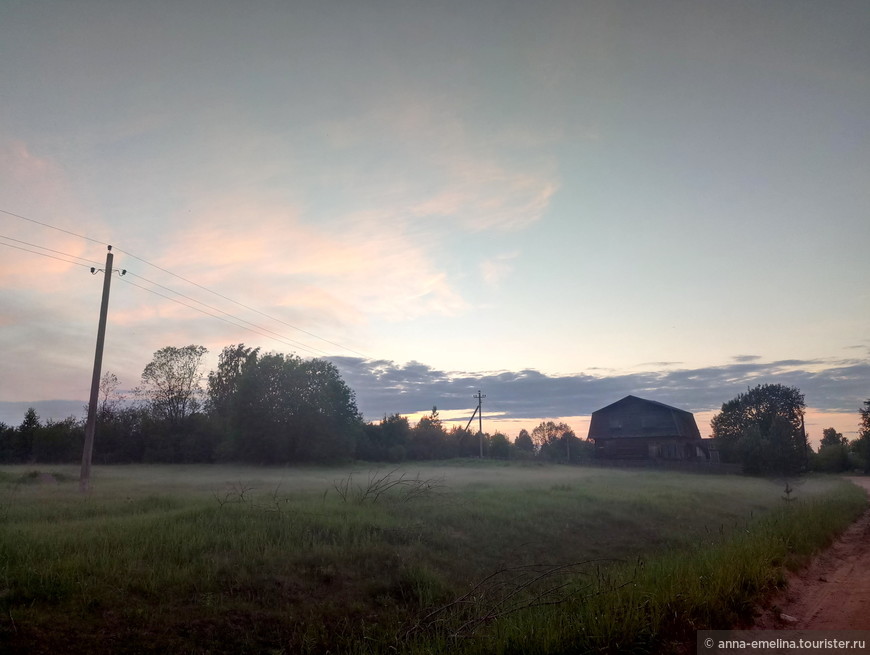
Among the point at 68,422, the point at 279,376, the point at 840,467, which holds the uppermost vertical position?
the point at 279,376

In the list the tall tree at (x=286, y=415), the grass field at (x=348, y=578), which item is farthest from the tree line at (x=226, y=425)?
the grass field at (x=348, y=578)

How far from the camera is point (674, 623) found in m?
6.87

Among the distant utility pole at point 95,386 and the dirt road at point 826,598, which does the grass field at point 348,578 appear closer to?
the dirt road at point 826,598

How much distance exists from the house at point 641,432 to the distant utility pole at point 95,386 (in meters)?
54.6

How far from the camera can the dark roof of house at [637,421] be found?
6144 centimetres

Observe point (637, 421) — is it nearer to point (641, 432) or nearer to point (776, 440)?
point (641, 432)

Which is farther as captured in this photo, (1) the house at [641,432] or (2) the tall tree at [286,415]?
(1) the house at [641,432]

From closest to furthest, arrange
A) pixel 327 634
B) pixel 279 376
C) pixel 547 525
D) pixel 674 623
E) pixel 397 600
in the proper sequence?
pixel 674 623
pixel 327 634
pixel 397 600
pixel 547 525
pixel 279 376

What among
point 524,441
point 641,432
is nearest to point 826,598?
point 641,432

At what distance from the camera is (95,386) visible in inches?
846

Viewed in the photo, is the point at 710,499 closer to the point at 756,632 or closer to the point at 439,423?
the point at 756,632

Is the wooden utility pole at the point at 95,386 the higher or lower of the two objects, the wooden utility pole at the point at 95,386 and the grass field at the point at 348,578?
the higher

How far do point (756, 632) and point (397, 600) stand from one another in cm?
612

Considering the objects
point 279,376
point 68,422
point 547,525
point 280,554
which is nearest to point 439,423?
point 279,376
